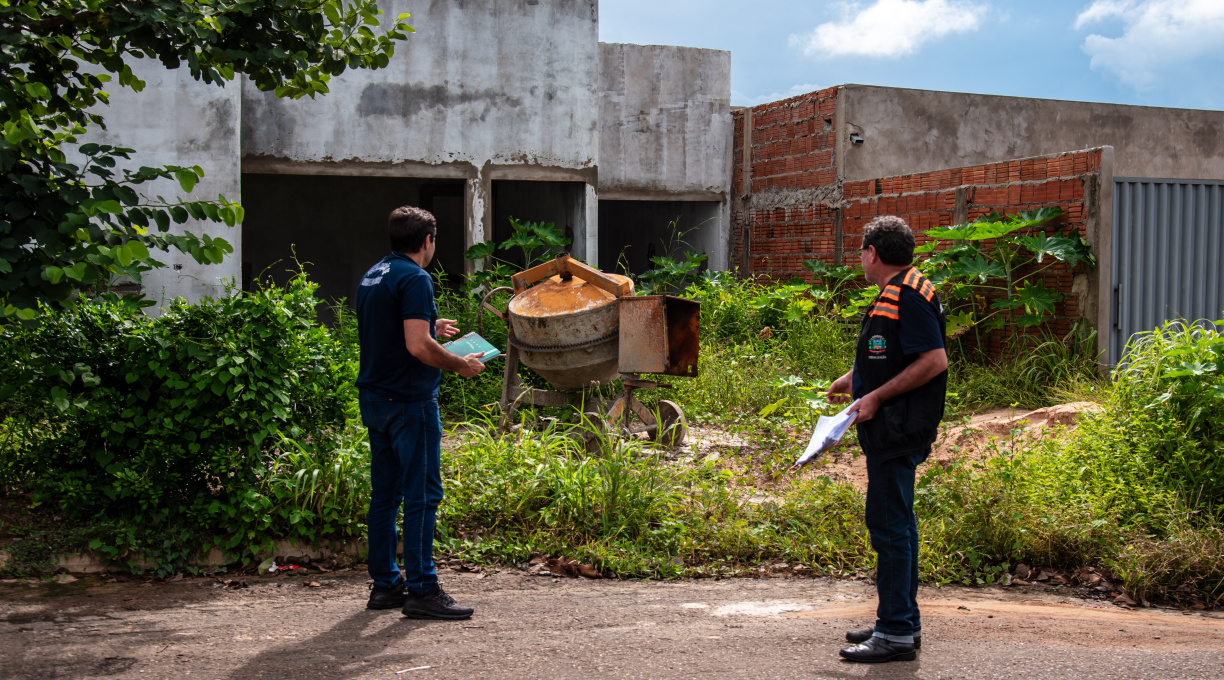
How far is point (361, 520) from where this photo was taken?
4.90 meters

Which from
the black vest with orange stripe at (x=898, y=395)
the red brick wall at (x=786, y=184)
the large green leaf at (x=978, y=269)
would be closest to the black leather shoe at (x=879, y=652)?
the black vest with orange stripe at (x=898, y=395)

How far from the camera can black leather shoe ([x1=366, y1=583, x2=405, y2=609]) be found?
408 centimetres

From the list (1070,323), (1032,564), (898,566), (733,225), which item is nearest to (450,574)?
(898,566)

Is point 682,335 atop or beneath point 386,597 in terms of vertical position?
atop

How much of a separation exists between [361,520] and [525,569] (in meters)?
0.92

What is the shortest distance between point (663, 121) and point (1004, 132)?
16.7ft

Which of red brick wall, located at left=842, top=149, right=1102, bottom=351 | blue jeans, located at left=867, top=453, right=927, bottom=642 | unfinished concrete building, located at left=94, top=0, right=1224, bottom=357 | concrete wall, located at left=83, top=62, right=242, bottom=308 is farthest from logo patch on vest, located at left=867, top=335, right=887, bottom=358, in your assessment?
concrete wall, located at left=83, top=62, right=242, bottom=308

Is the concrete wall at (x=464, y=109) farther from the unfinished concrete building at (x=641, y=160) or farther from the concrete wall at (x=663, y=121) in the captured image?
the concrete wall at (x=663, y=121)

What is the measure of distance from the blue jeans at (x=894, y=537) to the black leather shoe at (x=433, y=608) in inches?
69.6

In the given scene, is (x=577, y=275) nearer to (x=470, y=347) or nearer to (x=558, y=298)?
(x=558, y=298)

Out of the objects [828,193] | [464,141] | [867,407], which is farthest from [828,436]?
[828,193]

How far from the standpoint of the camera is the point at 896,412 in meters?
3.49

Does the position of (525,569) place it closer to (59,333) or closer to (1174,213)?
(59,333)

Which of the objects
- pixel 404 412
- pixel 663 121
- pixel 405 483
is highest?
pixel 663 121
